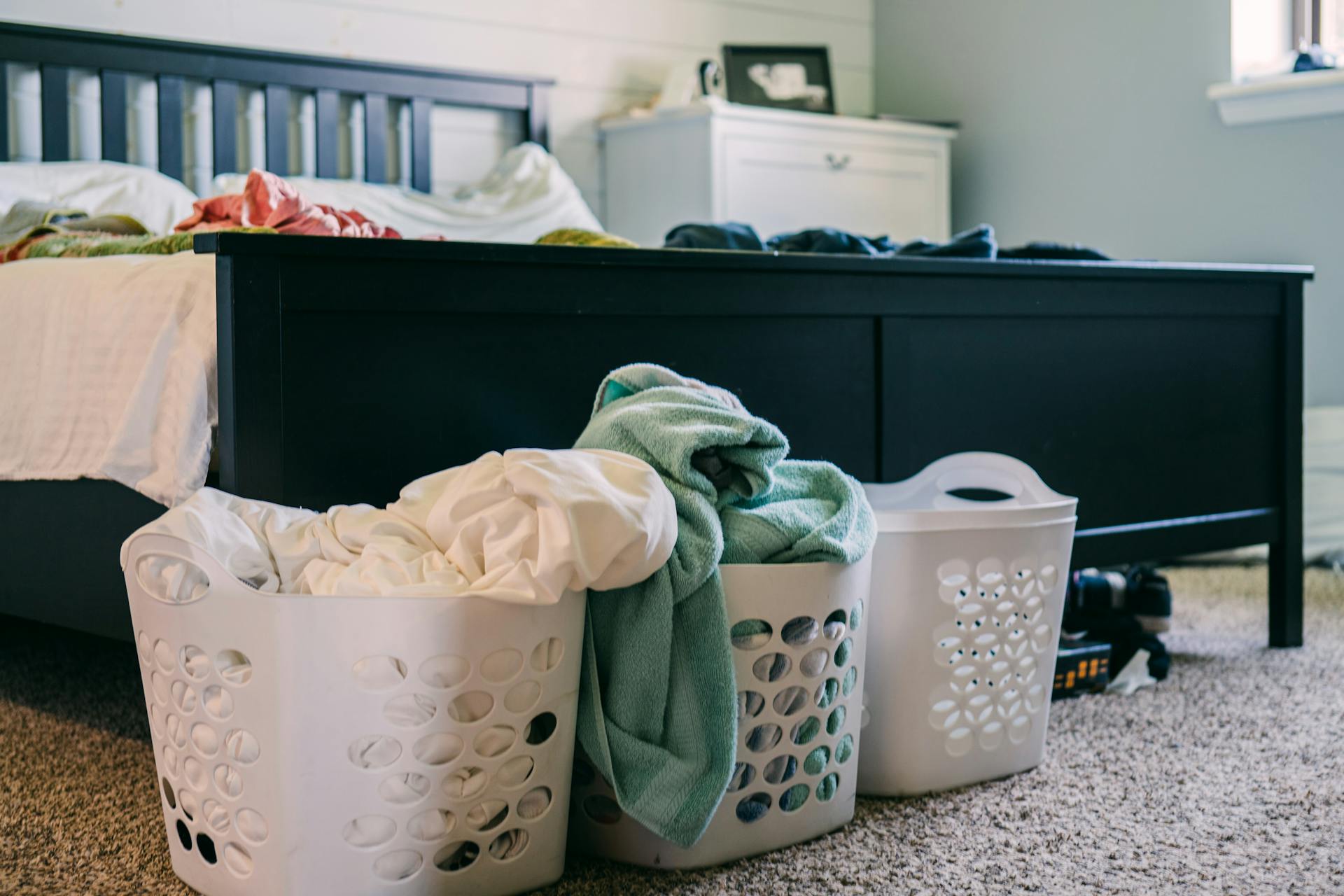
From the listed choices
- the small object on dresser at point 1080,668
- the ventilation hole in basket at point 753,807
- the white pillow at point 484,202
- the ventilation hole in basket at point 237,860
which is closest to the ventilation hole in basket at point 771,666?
the ventilation hole in basket at point 753,807

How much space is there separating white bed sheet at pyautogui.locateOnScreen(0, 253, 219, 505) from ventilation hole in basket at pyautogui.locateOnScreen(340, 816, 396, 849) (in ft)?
1.40

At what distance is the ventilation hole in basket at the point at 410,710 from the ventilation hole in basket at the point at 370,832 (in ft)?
0.25

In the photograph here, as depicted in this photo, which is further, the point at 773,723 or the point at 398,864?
the point at 773,723

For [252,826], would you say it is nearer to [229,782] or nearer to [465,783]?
[229,782]

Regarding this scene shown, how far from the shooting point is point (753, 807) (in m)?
1.19

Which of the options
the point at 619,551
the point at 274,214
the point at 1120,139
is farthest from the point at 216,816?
the point at 1120,139

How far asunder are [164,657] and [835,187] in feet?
8.26

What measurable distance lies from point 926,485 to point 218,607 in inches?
36.1

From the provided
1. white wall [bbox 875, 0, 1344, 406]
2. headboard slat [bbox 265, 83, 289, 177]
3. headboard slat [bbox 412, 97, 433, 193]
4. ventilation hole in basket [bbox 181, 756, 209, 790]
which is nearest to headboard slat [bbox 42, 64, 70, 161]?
headboard slat [bbox 265, 83, 289, 177]

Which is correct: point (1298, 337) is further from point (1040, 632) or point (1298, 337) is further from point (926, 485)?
point (1040, 632)

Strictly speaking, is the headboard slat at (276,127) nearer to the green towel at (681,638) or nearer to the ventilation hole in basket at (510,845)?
the green towel at (681,638)

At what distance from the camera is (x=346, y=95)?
9.68 feet

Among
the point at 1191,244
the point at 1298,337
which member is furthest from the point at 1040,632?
the point at 1191,244

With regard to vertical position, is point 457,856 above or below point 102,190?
below
